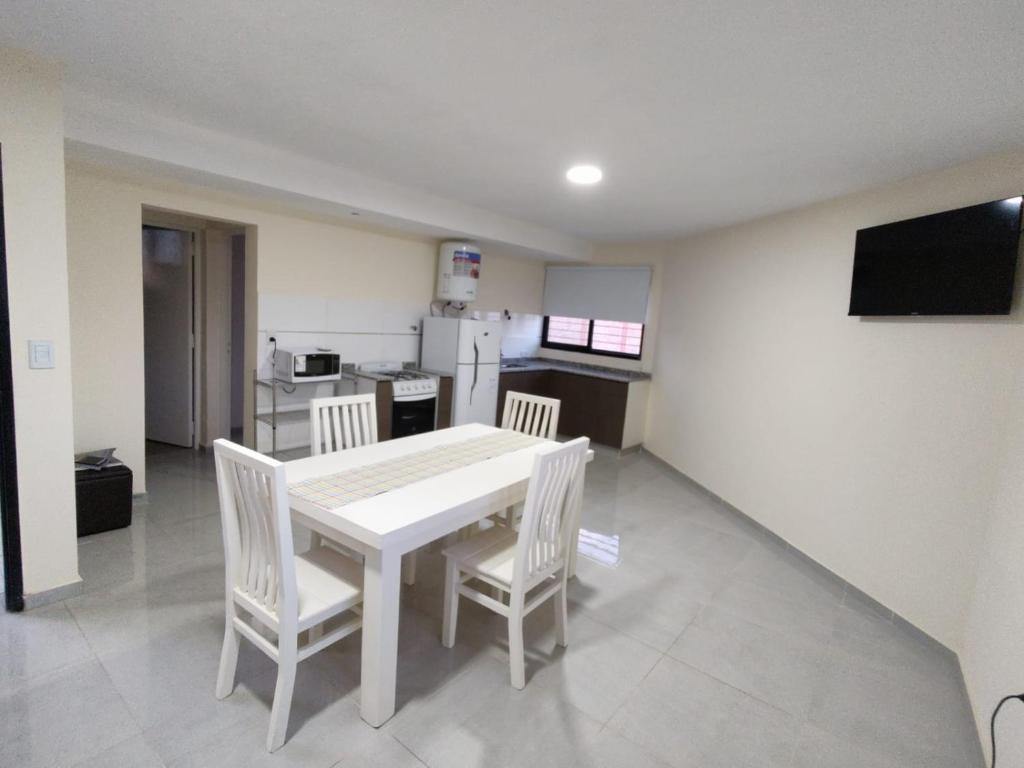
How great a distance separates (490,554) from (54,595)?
2013mm

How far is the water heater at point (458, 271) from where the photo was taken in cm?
512

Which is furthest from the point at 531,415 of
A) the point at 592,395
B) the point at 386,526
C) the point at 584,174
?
the point at 592,395

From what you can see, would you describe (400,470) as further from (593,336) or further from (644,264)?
(593,336)

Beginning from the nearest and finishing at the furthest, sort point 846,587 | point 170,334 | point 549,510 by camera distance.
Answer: point 549,510 → point 846,587 → point 170,334

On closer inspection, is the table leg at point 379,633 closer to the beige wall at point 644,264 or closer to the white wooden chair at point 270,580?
the white wooden chair at point 270,580

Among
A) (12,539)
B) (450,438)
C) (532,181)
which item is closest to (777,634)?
(450,438)

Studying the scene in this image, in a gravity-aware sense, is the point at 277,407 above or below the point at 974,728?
above

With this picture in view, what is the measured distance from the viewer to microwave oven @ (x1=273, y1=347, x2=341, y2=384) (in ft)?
13.3

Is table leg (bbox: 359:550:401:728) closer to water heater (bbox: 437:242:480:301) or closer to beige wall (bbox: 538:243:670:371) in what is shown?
water heater (bbox: 437:242:480:301)

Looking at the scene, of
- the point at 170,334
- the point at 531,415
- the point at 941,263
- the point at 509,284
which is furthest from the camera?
the point at 509,284

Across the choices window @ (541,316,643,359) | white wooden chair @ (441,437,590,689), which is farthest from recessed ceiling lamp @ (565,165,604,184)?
window @ (541,316,643,359)

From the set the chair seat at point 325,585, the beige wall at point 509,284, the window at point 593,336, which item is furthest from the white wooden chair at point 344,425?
the window at point 593,336

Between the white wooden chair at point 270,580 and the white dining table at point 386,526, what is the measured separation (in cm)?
16

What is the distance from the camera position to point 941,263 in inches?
96.9
